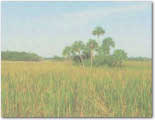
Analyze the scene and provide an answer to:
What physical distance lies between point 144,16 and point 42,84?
4.31ft

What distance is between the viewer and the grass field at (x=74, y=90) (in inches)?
51.9

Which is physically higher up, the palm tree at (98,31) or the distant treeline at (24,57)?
the palm tree at (98,31)

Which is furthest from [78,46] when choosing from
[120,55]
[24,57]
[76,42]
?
[24,57]

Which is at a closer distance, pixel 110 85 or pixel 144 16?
pixel 110 85

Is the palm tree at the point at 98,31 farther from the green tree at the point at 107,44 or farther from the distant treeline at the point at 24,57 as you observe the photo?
the distant treeline at the point at 24,57

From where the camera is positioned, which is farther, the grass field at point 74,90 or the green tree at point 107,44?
the green tree at point 107,44

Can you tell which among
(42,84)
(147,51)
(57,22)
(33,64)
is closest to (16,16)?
(57,22)

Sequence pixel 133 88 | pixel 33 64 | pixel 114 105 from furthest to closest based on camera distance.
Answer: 1. pixel 33 64
2. pixel 133 88
3. pixel 114 105

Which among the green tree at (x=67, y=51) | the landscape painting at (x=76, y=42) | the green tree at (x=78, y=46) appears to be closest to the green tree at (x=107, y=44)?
the landscape painting at (x=76, y=42)

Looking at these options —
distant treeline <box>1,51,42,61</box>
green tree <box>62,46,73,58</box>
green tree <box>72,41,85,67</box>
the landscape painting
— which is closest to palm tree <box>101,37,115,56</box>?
the landscape painting

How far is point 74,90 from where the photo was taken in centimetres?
144

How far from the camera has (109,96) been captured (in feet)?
4.49

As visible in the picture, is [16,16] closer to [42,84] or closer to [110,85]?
[42,84]

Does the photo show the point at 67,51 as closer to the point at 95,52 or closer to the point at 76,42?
the point at 76,42
